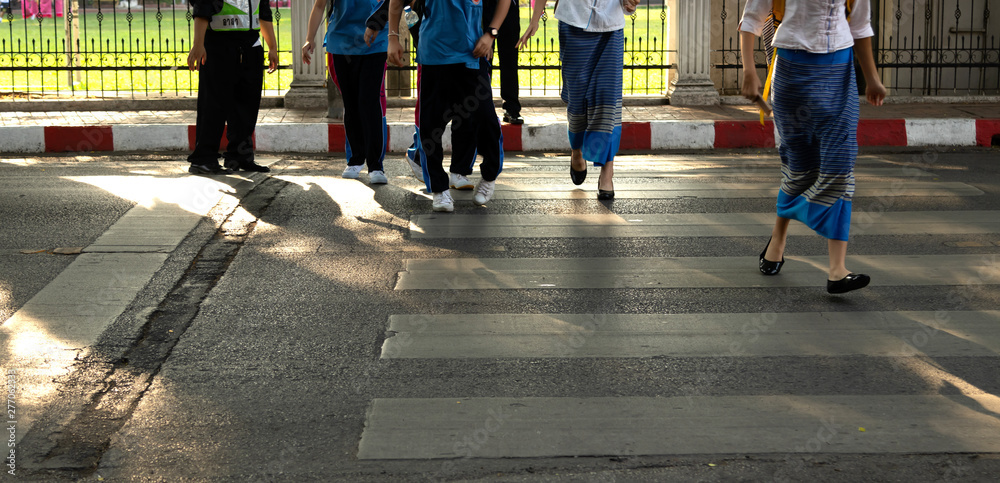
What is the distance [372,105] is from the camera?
7.66 metres

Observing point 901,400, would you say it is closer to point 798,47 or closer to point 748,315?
point 748,315

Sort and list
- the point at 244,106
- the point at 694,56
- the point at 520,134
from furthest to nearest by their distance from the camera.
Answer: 1. the point at 694,56
2. the point at 520,134
3. the point at 244,106

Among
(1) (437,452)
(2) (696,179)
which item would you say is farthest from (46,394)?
(2) (696,179)

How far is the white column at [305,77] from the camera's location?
12.5m

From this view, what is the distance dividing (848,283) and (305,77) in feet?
29.8

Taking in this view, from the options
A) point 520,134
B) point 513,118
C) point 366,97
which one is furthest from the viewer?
point 513,118

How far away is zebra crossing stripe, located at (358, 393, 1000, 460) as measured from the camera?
120 inches

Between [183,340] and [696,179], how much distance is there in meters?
4.81

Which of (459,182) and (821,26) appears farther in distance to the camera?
(459,182)

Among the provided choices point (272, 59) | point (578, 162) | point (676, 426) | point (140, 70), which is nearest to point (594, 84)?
point (578, 162)

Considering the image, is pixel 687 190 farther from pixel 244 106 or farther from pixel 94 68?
pixel 94 68

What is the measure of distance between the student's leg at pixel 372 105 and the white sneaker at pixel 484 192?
1065 millimetres

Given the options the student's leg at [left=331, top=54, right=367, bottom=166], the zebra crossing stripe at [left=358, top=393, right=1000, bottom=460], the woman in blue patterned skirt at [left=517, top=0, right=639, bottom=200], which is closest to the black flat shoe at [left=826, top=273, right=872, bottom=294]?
the zebra crossing stripe at [left=358, top=393, right=1000, bottom=460]

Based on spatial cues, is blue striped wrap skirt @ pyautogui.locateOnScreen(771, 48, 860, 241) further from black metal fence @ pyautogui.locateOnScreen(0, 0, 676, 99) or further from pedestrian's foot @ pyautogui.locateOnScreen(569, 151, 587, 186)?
black metal fence @ pyautogui.locateOnScreen(0, 0, 676, 99)
